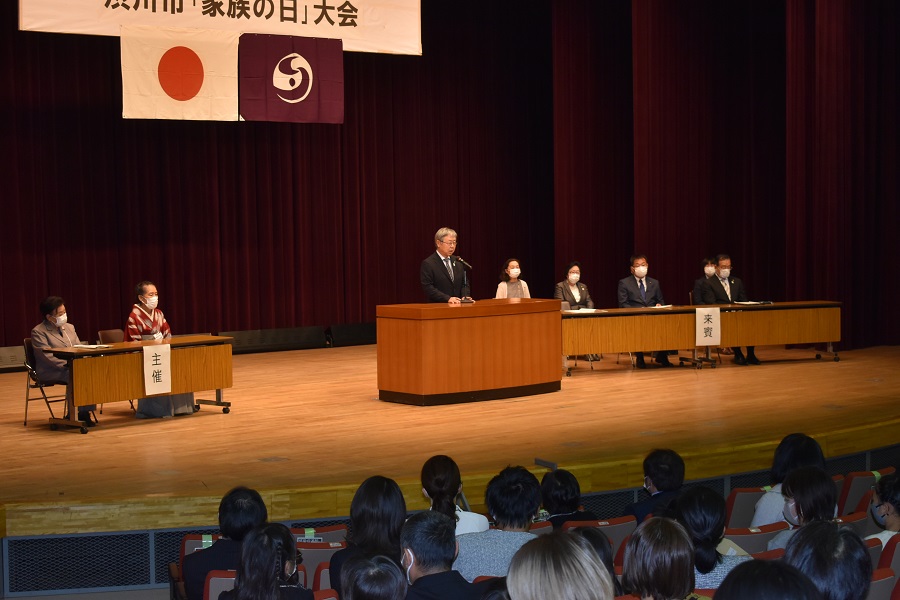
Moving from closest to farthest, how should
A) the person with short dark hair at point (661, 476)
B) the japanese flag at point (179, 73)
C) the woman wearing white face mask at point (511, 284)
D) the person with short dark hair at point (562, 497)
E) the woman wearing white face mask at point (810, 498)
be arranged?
the woman wearing white face mask at point (810, 498), the person with short dark hair at point (562, 497), the person with short dark hair at point (661, 476), the japanese flag at point (179, 73), the woman wearing white face mask at point (511, 284)

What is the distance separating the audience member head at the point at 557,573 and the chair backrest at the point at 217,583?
1.55 metres

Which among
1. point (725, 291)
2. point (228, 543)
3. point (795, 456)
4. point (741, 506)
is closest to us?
point (228, 543)

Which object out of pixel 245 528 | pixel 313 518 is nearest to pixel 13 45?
pixel 313 518

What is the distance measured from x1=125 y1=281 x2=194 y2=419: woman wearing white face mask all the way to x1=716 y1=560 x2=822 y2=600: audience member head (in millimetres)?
7217

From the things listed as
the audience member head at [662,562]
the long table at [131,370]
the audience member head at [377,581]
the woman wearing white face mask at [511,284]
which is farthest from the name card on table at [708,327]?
the audience member head at [377,581]

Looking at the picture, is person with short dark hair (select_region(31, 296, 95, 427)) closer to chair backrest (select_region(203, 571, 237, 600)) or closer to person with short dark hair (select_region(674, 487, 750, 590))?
chair backrest (select_region(203, 571, 237, 600))

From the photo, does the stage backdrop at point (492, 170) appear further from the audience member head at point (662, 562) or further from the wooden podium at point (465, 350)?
the audience member head at point (662, 562)

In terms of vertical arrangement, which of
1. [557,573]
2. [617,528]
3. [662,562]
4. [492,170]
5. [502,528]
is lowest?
[617,528]

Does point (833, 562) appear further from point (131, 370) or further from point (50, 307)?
point (50, 307)

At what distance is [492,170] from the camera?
14945 millimetres

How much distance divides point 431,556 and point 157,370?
222 inches

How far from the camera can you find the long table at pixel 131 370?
7949mm

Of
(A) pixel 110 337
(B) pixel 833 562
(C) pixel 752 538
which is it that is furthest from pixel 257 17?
(B) pixel 833 562

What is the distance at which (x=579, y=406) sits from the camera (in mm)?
8820
